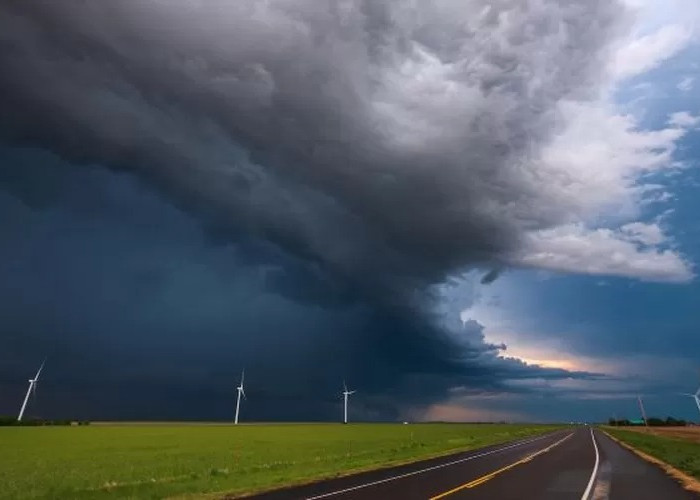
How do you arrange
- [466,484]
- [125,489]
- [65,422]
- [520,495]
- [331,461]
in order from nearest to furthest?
[520,495], [125,489], [466,484], [331,461], [65,422]

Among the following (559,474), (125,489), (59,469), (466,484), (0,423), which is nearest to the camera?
(125,489)

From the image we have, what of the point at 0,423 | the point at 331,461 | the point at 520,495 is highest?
the point at 0,423

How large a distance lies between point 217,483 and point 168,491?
2980 mm

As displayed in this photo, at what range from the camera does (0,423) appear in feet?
477

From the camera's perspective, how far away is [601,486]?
2675 centimetres

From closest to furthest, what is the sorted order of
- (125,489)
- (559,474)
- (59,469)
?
(125,489), (559,474), (59,469)

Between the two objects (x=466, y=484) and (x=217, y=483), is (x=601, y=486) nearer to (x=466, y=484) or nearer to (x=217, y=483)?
(x=466, y=484)

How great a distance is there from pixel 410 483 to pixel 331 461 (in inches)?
661

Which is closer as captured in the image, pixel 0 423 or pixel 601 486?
pixel 601 486

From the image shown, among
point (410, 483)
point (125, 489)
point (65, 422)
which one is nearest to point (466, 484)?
point (410, 483)

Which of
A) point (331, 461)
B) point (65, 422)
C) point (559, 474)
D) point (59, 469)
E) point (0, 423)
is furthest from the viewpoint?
point (65, 422)

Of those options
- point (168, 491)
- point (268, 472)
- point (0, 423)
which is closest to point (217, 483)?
point (168, 491)

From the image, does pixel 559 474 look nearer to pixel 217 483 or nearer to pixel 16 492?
pixel 217 483

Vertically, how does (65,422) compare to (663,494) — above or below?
above
